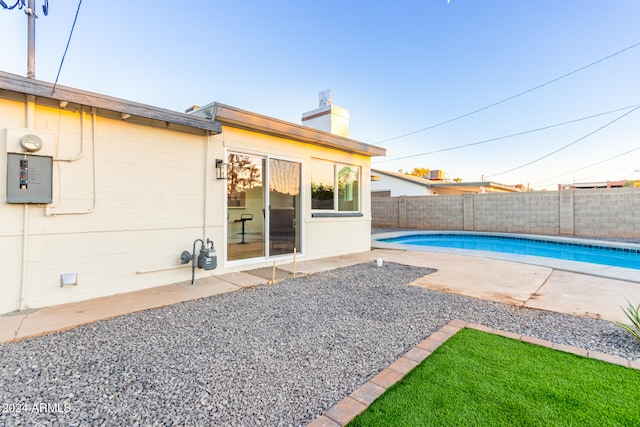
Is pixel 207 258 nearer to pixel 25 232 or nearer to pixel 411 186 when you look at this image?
pixel 25 232

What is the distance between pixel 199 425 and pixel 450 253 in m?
A: 7.88

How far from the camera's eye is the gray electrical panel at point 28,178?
362 cm

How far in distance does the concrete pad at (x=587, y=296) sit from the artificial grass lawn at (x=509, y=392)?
5.21 ft

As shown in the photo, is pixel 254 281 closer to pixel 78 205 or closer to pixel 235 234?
pixel 78 205

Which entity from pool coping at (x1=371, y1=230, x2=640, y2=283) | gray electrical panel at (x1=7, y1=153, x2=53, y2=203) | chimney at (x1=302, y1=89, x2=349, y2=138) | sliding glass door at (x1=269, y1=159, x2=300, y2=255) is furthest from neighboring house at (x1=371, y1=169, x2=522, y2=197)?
gray electrical panel at (x1=7, y1=153, x2=53, y2=203)

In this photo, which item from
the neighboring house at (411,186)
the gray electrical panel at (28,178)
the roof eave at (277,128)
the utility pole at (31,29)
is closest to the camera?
the gray electrical panel at (28,178)

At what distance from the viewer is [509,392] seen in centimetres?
211

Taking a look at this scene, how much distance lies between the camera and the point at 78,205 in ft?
13.6

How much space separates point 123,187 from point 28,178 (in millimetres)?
1028

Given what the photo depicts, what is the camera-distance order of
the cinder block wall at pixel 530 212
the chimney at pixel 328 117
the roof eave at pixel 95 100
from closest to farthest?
the roof eave at pixel 95 100, the chimney at pixel 328 117, the cinder block wall at pixel 530 212

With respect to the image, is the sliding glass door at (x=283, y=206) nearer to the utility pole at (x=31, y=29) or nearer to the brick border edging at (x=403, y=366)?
the utility pole at (x=31, y=29)

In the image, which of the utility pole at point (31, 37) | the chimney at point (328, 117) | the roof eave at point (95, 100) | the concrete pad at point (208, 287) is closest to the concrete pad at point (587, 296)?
the concrete pad at point (208, 287)

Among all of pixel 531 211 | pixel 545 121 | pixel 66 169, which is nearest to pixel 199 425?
pixel 66 169

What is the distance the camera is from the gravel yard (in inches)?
78.7
